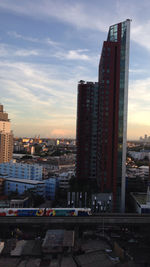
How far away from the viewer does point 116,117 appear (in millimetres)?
37844

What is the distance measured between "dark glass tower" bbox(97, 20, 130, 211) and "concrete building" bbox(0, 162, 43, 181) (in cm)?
2592

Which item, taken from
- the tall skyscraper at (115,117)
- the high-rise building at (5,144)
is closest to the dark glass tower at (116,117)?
the tall skyscraper at (115,117)

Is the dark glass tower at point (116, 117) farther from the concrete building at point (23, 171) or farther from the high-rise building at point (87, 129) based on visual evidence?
the concrete building at point (23, 171)

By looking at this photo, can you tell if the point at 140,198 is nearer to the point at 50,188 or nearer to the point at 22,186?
the point at 50,188

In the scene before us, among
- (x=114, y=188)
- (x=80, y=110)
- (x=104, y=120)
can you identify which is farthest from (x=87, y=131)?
(x=114, y=188)

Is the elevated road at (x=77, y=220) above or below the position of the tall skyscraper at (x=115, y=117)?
below

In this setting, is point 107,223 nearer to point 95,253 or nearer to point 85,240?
point 85,240

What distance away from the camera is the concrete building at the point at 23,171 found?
58.9 metres

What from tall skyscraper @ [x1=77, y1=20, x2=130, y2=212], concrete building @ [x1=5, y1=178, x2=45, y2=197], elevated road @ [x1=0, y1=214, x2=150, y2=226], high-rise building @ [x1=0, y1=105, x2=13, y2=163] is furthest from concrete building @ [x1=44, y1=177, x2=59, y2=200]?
high-rise building @ [x1=0, y1=105, x2=13, y2=163]

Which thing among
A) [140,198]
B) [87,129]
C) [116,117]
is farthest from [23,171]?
[116,117]

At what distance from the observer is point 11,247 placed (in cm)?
2636

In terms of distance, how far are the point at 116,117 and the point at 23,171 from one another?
3301 cm

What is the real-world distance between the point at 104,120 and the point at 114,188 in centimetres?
1170

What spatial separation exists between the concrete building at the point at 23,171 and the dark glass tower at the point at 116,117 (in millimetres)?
25917
